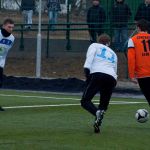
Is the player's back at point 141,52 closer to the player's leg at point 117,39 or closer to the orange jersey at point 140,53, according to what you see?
the orange jersey at point 140,53

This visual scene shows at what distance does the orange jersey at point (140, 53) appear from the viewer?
15195mm

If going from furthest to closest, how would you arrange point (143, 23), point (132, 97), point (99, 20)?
point (99, 20) < point (132, 97) < point (143, 23)

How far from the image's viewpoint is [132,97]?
77.0 ft

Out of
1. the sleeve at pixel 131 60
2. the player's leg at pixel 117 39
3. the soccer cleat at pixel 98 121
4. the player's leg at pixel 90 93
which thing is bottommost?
the player's leg at pixel 117 39

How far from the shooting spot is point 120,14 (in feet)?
94.4

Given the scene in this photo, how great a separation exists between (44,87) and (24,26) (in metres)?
6.46

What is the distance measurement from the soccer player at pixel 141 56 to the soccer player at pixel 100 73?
63 cm

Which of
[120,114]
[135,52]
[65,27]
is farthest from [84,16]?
[135,52]

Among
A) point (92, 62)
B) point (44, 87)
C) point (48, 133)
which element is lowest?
point (44, 87)

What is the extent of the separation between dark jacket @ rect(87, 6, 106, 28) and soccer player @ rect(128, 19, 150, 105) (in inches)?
534

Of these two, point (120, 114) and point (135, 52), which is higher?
point (135, 52)

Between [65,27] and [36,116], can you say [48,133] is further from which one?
[65,27]

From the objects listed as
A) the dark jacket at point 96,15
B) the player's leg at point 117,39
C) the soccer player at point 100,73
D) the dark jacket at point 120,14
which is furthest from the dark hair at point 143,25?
the dark jacket at point 96,15

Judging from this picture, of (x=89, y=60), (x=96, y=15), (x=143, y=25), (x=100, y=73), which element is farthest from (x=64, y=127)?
(x=96, y=15)
